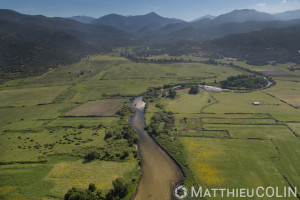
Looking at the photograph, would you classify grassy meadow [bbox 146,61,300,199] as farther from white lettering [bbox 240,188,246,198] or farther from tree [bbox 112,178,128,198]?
tree [bbox 112,178,128,198]

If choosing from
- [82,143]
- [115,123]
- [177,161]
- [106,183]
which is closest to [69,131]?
[82,143]

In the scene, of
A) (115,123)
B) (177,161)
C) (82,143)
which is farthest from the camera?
(115,123)

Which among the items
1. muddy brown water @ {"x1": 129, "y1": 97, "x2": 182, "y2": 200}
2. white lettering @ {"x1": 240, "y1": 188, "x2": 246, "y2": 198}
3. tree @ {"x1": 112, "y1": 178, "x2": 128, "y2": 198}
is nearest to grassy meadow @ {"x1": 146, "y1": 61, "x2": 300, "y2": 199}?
white lettering @ {"x1": 240, "y1": 188, "x2": 246, "y2": 198}

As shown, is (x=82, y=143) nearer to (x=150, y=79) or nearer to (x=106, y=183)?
(x=106, y=183)

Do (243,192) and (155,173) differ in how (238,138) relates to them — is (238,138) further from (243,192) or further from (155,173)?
(155,173)

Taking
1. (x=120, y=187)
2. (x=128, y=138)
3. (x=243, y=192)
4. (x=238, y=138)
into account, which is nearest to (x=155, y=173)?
(x=120, y=187)

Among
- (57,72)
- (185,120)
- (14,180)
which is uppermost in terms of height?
(57,72)

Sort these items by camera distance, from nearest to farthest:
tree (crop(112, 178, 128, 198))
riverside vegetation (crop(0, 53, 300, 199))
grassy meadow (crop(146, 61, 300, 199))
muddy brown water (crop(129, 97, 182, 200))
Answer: tree (crop(112, 178, 128, 198)) < muddy brown water (crop(129, 97, 182, 200)) < riverside vegetation (crop(0, 53, 300, 199)) < grassy meadow (crop(146, 61, 300, 199))

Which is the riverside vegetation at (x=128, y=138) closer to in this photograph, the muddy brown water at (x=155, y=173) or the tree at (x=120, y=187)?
the tree at (x=120, y=187)
